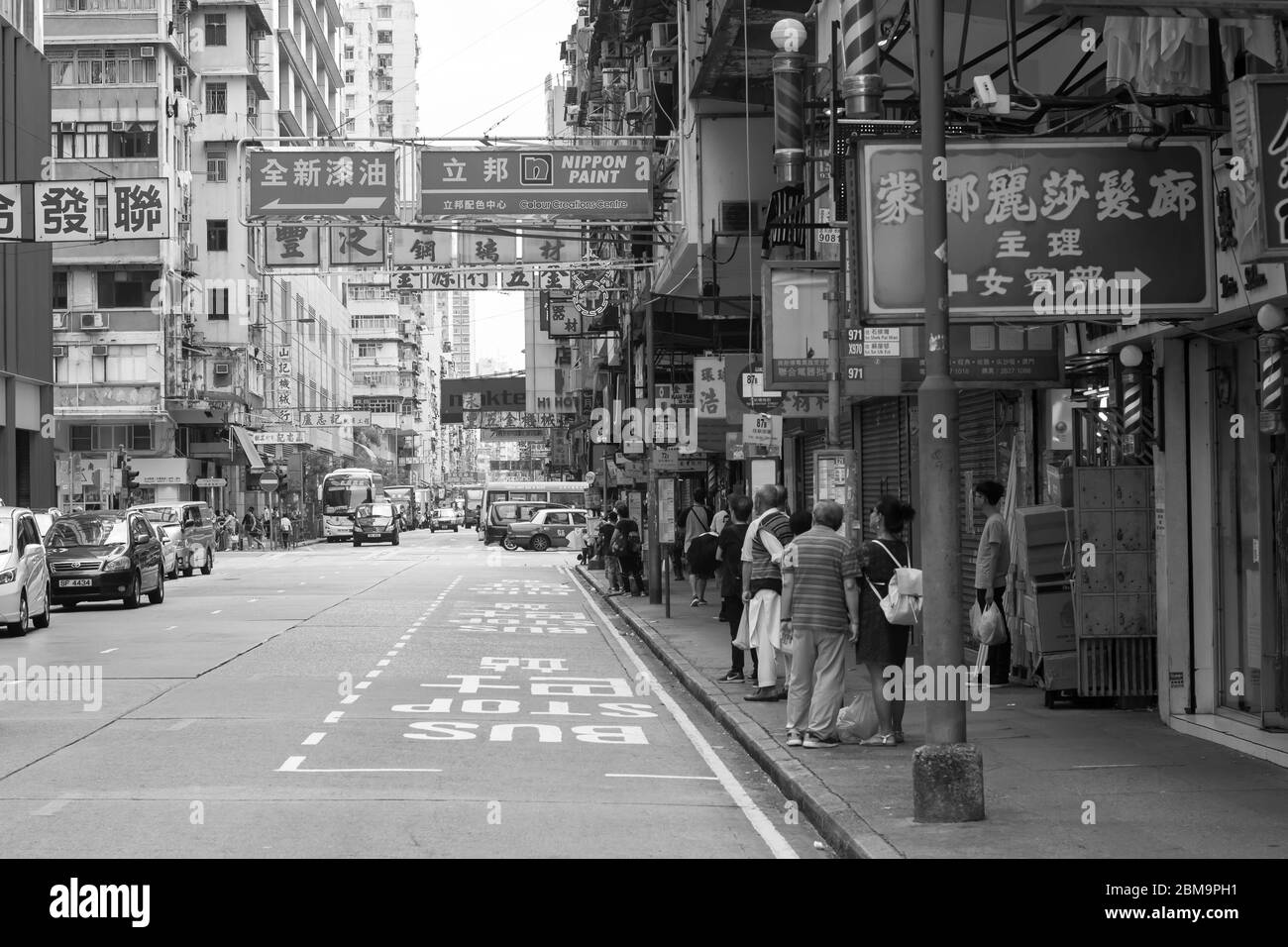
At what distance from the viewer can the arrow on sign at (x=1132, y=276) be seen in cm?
1015

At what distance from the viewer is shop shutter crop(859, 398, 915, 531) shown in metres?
21.4

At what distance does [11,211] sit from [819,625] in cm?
1503

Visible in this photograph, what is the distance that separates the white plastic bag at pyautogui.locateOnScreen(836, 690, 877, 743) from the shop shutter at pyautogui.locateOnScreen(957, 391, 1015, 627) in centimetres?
544

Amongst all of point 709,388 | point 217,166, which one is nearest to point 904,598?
point 709,388

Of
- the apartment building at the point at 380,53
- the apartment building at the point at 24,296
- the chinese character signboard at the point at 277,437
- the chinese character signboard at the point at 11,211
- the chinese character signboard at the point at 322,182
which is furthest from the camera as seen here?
the apartment building at the point at 380,53

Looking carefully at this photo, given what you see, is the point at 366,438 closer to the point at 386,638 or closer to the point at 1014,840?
the point at 386,638

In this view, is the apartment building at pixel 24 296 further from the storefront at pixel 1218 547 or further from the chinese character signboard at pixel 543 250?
the storefront at pixel 1218 547

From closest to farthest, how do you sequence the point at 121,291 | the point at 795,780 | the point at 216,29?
the point at 795,780, the point at 121,291, the point at 216,29

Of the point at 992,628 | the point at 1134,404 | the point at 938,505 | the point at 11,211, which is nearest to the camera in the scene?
the point at 938,505

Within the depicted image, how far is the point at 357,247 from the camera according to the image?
26.3 m

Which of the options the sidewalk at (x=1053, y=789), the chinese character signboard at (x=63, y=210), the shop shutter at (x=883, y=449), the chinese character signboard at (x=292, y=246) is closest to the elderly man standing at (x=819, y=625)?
the sidewalk at (x=1053, y=789)

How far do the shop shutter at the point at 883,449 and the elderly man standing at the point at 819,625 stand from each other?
8792 millimetres

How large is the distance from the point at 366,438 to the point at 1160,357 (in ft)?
414

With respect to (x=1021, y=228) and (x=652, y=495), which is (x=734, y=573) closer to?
(x=1021, y=228)
